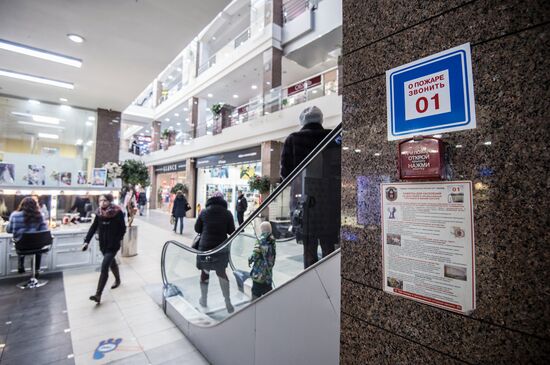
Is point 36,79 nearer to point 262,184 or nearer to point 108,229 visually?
point 108,229

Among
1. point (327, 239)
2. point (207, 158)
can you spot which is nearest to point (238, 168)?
point (207, 158)

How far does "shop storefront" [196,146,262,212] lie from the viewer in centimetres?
1284

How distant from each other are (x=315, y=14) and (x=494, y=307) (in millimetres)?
12584

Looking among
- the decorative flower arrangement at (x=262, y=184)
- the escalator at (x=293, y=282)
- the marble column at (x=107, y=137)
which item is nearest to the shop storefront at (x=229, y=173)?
the decorative flower arrangement at (x=262, y=184)

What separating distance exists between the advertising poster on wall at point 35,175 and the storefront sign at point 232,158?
25.3 ft

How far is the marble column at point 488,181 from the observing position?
2.43 feet

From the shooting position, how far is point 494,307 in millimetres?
802

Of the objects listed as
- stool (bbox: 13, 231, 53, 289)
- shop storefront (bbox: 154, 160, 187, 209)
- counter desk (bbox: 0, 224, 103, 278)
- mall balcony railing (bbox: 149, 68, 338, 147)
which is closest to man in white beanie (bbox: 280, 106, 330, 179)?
stool (bbox: 13, 231, 53, 289)

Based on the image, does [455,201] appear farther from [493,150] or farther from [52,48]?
[52,48]

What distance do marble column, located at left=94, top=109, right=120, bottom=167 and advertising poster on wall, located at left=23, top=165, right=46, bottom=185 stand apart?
2.38m

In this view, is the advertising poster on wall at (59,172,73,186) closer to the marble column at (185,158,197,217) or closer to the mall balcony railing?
the mall balcony railing

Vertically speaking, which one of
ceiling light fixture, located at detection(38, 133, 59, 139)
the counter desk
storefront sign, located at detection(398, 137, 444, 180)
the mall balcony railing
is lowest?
the counter desk

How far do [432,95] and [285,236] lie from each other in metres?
1.36

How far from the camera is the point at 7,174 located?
5.57 meters
